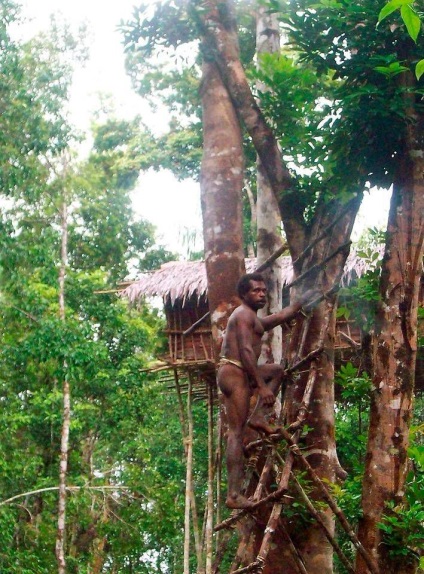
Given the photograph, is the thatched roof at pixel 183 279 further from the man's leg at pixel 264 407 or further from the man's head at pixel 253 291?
the man's leg at pixel 264 407

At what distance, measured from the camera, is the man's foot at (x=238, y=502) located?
3252mm

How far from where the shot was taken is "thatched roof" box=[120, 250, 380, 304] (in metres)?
9.84

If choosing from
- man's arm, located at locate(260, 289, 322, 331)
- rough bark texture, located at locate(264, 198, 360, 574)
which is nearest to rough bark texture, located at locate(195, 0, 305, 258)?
rough bark texture, located at locate(264, 198, 360, 574)

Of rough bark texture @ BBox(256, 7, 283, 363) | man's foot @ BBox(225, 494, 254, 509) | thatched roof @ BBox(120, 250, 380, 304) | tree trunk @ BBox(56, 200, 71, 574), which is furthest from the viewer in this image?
tree trunk @ BBox(56, 200, 71, 574)

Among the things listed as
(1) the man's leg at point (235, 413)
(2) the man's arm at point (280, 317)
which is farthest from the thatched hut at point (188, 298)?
(1) the man's leg at point (235, 413)

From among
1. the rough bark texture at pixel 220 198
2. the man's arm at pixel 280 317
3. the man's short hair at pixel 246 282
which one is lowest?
the man's arm at pixel 280 317

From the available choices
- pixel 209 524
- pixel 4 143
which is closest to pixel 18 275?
pixel 4 143

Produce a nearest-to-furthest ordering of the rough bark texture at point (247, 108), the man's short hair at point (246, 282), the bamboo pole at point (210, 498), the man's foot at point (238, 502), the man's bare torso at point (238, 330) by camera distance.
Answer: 1. the man's foot at point (238, 502)
2. the man's bare torso at point (238, 330)
3. the man's short hair at point (246, 282)
4. the rough bark texture at point (247, 108)
5. the bamboo pole at point (210, 498)

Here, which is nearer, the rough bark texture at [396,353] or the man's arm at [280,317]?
the rough bark texture at [396,353]

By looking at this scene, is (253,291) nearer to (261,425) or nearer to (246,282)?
(246,282)

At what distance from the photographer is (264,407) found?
3520 mm

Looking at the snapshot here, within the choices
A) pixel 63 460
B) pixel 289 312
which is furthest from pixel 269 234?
pixel 63 460

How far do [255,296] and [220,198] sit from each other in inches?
34.0

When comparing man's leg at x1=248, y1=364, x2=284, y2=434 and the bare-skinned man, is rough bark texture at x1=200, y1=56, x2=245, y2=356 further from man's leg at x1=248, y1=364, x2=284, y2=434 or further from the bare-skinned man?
man's leg at x1=248, y1=364, x2=284, y2=434
